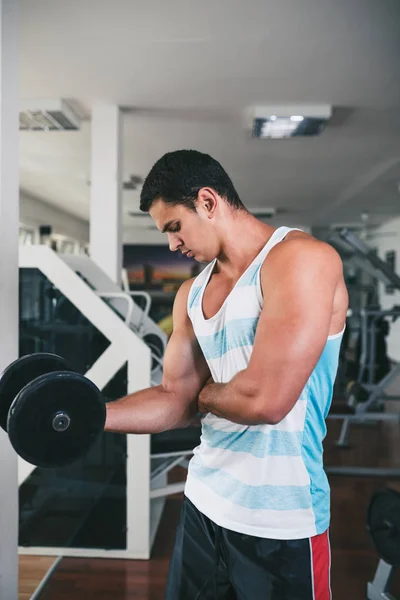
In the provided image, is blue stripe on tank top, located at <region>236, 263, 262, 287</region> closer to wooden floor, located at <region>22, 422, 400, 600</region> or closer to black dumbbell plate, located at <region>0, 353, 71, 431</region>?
black dumbbell plate, located at <region>0, 353, 71, 431</region>

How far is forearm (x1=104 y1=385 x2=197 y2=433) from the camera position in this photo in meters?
1.06

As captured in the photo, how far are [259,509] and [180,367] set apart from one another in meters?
0.33

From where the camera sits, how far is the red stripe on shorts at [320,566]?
913 millimetres

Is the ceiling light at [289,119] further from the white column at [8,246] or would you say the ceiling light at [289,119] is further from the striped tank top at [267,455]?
the striped tank top at [267,455]

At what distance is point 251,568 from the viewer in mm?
916

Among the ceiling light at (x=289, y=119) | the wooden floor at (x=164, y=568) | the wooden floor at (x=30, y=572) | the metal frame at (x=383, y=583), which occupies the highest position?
the ceiling light at (x=289, y=119)

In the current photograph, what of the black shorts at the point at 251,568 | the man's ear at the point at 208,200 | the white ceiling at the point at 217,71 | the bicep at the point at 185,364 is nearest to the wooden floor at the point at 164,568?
the black shorts at the point at 251,568

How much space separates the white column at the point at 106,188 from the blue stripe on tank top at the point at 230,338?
2532mm

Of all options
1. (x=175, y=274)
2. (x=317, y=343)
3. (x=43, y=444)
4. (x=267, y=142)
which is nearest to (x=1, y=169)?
(x=43, y=444)

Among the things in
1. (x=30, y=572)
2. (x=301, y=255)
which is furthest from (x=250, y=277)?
(x=30, y=572)

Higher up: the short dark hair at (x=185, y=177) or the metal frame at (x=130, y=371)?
the short dark hair at (x=185, y=177)

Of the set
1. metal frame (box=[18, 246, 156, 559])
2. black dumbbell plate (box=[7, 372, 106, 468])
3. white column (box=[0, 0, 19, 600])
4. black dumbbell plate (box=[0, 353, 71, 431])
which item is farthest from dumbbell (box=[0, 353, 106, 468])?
metal frame (box=[18, 246, 156, 559])

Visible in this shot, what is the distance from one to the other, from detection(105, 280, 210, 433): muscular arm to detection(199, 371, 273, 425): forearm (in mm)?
171

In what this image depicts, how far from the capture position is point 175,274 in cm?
1045
